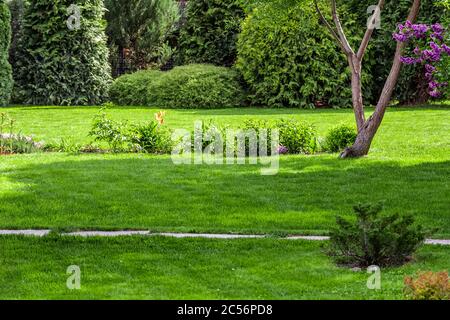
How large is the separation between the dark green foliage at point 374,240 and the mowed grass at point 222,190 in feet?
3.31

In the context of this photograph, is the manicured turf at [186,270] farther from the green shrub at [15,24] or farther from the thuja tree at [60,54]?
the green shrub at [15,24]

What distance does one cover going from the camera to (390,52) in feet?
74.7

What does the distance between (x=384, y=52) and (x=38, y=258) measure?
16268mm

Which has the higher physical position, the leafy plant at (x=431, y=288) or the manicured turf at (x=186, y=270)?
the leafy plant at (x=431, y=288)

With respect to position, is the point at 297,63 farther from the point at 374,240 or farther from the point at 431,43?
the point at 374,240

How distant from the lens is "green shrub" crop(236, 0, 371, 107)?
22281 mm

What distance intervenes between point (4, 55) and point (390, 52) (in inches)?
401

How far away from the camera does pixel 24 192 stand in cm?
1127

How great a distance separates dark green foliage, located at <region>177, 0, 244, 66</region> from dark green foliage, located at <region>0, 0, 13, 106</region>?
5606 mm

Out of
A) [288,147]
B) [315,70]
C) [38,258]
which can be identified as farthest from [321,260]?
[315,70]

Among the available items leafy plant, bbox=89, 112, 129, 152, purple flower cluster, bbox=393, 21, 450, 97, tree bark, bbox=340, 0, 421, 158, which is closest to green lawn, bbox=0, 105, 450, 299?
tree bark, bbox=340, 0, 421, 158

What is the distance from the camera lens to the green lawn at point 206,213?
707 centimetres

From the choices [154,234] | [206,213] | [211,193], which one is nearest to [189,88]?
[211,193]

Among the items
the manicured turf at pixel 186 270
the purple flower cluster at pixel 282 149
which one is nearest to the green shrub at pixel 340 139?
the purple flower cluster at pixel 282 149
